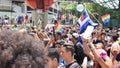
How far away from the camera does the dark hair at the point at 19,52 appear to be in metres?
1.75

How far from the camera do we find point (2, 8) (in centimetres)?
5503

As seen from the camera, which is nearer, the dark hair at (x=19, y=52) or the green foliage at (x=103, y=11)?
the dark hair at (x=19, y=52)

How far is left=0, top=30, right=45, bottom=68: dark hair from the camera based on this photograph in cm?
175

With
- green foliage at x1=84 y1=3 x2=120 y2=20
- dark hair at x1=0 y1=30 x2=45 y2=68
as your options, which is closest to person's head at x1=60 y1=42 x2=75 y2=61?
dark hair at x1=0 y1=30 x2=45 y2=68

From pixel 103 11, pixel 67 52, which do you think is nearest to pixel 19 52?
pixel 67 52

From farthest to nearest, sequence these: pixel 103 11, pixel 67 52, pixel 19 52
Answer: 1. pixel 103 11
2. pixel 67 52
3. pixel 19 52

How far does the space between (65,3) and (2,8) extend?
93.0 ft

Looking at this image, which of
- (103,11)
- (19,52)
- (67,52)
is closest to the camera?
(19,52)

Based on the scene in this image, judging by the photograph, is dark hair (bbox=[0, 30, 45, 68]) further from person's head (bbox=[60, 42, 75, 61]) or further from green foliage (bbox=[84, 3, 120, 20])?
green foliage (bbox=[84, 3, 120, 20])

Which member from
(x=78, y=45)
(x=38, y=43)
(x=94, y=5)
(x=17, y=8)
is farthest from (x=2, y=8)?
(x=38, y=43)

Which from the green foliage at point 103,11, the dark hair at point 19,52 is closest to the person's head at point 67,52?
the dark hair at point 19,52

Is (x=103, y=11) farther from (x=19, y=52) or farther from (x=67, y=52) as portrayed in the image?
(x=19, y=52)

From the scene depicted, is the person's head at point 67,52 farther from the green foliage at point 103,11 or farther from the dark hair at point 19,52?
the green foliage at point 103,11

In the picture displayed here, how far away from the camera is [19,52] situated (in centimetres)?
178
